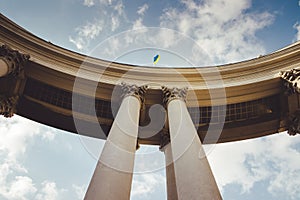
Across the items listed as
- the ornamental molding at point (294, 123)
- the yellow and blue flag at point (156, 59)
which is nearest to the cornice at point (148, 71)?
the yellow and blue flag at point (156, 59)

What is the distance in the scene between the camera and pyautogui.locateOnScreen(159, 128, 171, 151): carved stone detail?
38.5 metres

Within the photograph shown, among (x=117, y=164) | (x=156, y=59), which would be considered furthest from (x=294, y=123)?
(x=117, y=164)

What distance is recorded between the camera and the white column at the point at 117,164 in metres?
18.6

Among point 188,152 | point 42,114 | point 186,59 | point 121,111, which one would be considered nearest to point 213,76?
point 186,59

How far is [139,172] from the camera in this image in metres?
31.3

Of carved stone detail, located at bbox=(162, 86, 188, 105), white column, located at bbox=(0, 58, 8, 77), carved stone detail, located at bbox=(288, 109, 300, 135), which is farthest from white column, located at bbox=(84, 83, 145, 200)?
carved stone detail, located at bbox=(288, 109, 300, 135)

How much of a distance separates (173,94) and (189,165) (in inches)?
547

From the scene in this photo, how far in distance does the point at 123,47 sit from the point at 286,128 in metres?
23.6

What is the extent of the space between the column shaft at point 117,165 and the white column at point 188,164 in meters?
3.38

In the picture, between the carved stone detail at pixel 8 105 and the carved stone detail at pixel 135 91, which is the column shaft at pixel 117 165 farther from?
the carved stone detail at pixel 8 105

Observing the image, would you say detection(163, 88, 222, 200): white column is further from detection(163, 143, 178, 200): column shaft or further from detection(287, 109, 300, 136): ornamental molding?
detection(287, 109, 300, 136): ornamental molding

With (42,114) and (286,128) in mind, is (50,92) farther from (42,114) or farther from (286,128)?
(286,128)

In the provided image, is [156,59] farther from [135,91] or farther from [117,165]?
[117,165]

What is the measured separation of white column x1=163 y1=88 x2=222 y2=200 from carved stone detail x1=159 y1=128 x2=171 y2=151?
8.67 meters
